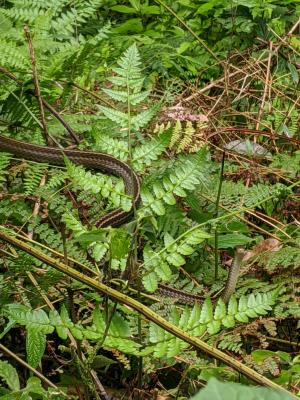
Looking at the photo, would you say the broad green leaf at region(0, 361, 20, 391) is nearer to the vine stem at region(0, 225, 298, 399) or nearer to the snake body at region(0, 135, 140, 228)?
the vine stem at region(0, 225, 298, 399)

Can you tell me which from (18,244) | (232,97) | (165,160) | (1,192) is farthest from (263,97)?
(18,244)

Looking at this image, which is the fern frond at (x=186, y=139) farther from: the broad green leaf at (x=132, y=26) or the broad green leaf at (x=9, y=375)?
the broad green leaf at (x=132, y=26)

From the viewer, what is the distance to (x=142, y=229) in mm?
1860

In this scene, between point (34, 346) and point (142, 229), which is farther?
point (142, 229)

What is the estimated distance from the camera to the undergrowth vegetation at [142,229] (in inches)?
63.9

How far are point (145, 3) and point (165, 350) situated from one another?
208 inches

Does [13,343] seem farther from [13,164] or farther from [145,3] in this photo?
[145,3]

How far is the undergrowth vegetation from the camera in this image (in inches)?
63.9

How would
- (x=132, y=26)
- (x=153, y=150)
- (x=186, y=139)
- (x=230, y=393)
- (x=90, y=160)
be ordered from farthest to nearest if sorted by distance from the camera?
(x=132, y=26) < (x=90, y=160) < (x=186, y=139) < (x=153, y=150) < (x=230, y=393)

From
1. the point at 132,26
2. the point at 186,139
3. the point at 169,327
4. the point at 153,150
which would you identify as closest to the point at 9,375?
the point at 169,327

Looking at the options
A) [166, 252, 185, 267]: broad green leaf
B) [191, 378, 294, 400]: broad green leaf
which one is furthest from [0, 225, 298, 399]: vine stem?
[191, 378, 294, 400]: broad green leaf

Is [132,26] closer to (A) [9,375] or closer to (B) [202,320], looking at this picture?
(A) [9,375]

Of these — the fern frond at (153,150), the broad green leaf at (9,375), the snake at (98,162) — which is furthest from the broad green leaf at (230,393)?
the snake at (98,162)

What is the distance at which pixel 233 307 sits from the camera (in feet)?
5.23
